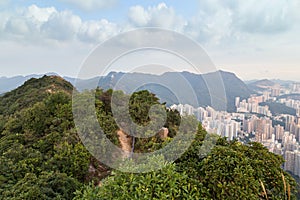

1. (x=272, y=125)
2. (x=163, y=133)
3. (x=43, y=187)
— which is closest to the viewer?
(x=43, y=187)

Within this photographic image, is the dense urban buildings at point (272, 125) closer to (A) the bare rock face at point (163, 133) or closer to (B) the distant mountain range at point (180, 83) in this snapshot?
(A) the bare rock face at point (163, 133)

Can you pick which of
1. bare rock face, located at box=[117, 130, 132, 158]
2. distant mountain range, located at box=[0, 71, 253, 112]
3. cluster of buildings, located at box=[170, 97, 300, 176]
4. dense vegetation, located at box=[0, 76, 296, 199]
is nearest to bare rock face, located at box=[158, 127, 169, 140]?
dense vegetation, located at box=[0, 76, 296, 199]

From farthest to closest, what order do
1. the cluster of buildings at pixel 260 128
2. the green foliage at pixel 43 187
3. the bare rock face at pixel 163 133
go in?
the bare rock face at pixel 163 133, the cluster of buildings at pixel 260 128, the green foliage at pixel 43 187

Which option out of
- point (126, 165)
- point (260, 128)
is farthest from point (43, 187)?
point (260, 128)

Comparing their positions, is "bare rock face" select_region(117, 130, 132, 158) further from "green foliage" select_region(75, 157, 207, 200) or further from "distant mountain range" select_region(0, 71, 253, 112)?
"green foliage" select_region(75, 157, 207, 200)

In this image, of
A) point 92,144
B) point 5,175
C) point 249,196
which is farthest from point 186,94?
point 5,175

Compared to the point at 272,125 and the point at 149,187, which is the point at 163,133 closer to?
the point at 149,187

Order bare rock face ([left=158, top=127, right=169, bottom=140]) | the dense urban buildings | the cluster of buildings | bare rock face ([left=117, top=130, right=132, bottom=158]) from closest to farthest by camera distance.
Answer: the cluster of buildings, bare rock face ([left=158, top=127, right=169, bottom=140]), bare rock face ([left=117, top=130, right=132, bottom=158]), the dense urban buildings

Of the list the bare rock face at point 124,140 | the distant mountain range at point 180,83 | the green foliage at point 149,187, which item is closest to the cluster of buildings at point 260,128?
the distant mountain range at point 180,83

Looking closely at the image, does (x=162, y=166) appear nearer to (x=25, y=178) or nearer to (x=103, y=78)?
(x=103, y=78)
